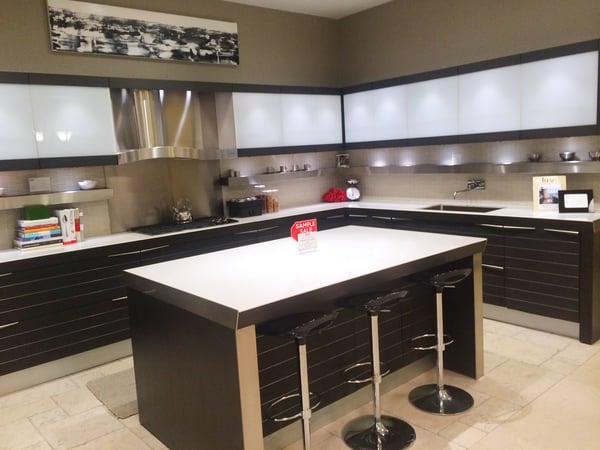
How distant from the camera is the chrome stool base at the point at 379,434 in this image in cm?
277

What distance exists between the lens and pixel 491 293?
4.60 metres

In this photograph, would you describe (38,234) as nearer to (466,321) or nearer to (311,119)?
(311,119)

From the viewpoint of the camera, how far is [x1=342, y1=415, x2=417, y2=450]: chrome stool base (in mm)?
2771

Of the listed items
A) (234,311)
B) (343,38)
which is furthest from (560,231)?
(343,38)

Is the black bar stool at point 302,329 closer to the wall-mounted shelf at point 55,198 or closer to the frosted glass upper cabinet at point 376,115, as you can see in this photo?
the wall-mounted shelf at point 55,198

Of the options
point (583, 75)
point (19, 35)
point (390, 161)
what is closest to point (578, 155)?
point (583, 75)

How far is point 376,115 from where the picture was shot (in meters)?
5.90

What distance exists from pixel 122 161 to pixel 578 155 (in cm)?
411

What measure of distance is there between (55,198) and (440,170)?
377 cm

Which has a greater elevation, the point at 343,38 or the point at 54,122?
the point at 343,38

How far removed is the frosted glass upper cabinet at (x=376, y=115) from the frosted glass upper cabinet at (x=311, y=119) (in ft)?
0.51

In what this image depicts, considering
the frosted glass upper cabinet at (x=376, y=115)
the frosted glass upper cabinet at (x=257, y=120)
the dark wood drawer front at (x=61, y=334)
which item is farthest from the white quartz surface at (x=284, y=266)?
the frosted glass upper cabinet at (x=376, y=115)

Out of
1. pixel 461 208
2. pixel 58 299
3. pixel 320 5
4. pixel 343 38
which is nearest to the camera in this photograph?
pixel 58 299

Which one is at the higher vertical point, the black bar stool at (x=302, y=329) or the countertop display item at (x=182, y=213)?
the countertop display item at (x=182, y=213)
